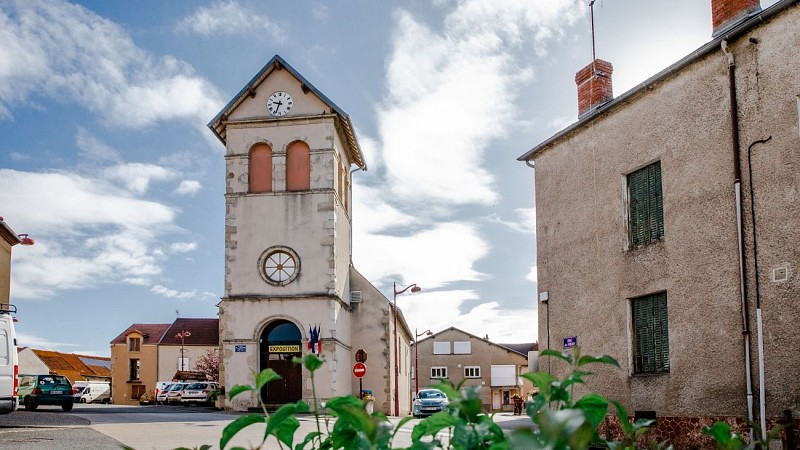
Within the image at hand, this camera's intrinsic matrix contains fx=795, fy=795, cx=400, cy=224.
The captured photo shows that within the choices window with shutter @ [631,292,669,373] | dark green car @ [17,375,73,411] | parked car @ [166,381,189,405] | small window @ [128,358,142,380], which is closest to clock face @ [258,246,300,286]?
dark green car @ [17,375,73,411]

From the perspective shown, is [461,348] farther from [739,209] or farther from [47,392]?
[739,209]

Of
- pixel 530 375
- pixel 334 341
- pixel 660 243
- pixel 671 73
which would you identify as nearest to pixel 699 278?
pixel 660 243

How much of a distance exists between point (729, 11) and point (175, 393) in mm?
43739

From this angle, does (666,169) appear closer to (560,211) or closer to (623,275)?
(623,275)

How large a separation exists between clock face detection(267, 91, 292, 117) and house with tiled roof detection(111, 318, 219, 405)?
134 ft

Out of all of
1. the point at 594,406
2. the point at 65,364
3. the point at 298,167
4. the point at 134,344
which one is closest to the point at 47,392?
the point at 298,167

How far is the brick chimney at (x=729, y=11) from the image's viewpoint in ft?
41.7

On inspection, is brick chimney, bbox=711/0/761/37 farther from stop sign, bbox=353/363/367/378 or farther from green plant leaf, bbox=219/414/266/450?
stop sign, bbox=353/363/367/378

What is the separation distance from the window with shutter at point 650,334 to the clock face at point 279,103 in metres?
20.9

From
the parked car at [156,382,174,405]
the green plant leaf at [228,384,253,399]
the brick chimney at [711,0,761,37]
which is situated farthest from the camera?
the parked car at [156,382,174,405]

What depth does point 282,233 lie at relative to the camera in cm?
3166

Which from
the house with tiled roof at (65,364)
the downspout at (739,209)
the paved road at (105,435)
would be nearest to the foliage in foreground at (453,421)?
the paved road at (105,435)

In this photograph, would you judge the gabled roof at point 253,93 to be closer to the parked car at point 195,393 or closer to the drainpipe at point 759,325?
the parked car at point 195,393

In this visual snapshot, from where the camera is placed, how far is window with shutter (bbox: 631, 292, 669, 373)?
13.5m
